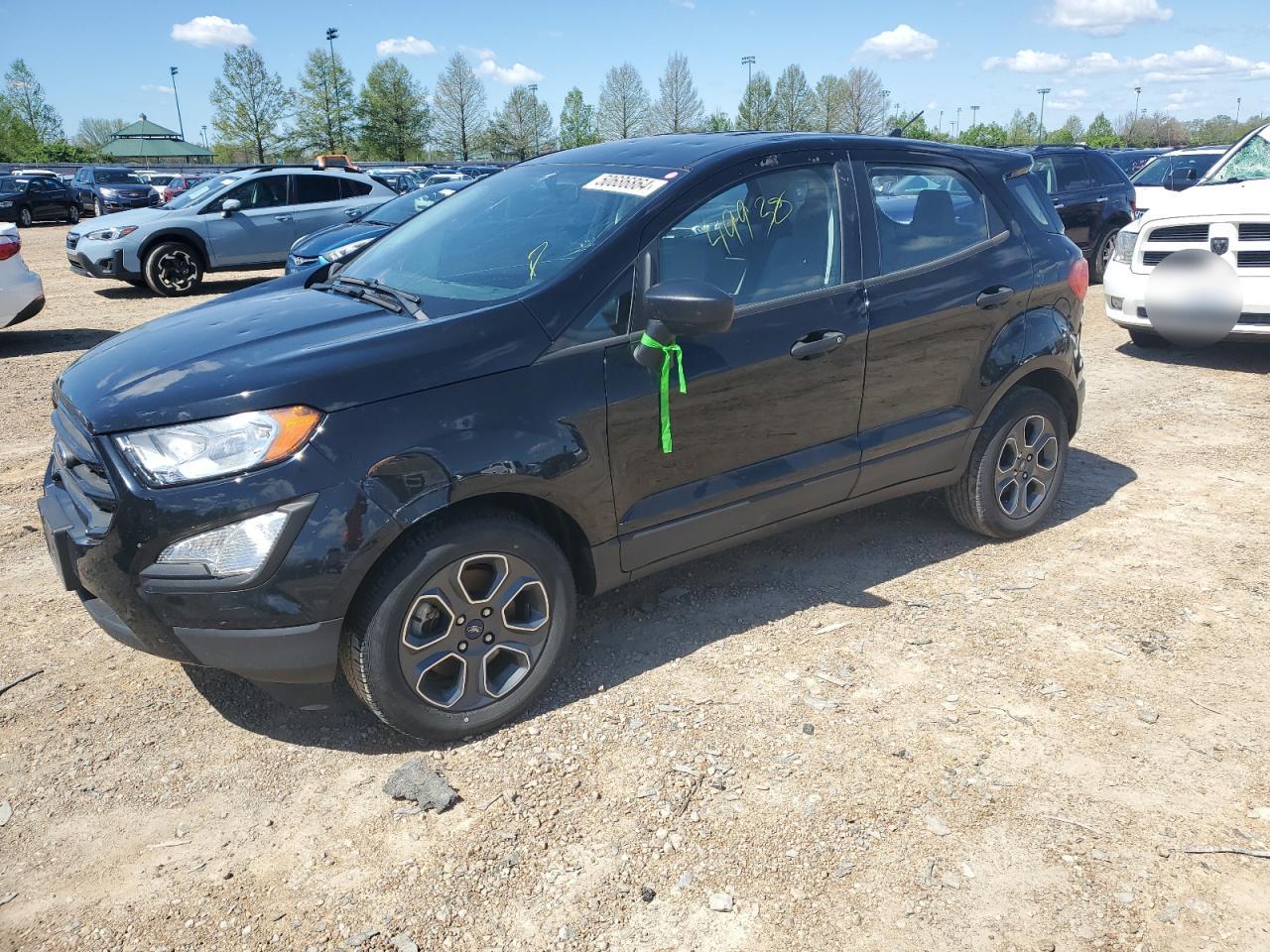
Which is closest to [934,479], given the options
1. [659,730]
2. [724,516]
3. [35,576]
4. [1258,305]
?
[724,516]

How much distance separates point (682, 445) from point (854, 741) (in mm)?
1138

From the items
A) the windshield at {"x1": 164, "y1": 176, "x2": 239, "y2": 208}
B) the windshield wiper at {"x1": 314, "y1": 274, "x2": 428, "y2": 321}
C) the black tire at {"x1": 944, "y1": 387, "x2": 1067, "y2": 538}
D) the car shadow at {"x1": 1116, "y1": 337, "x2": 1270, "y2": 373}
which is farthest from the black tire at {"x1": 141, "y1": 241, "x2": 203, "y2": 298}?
the black tire at {"x1": 944, "y1": 387, "x2": 1067, "y2": 538}

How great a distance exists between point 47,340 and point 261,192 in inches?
186

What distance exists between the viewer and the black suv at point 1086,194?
12391 mm

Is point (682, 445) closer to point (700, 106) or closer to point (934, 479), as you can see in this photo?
point (934, 479)

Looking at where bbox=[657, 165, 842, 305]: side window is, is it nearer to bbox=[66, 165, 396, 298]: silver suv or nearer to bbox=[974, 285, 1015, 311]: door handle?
bbox=[974, 285, 1015, 311]: door handle

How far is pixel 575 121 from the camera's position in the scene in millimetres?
76562

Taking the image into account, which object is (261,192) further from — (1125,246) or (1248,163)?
(1248,163)

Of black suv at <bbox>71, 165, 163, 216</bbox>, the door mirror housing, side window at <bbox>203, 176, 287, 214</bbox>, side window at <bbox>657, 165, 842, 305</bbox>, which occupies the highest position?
black suv at <bbox>71, 165, 163, 216</bbox>

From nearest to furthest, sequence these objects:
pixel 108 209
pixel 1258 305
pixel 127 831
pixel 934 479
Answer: pixel 127 831, pixel 934 479, pixel 1258 305, pixel 108 209

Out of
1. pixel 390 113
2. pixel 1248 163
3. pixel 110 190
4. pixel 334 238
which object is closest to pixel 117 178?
pixel 110 190

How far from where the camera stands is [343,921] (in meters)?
2.51

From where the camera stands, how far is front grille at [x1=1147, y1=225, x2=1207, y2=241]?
25.8ft

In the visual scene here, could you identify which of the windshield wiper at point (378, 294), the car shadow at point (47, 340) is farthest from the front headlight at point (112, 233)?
the windshield wiper at point (378, 294)
